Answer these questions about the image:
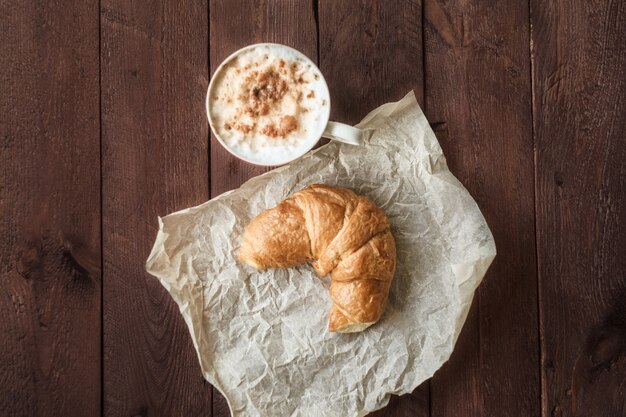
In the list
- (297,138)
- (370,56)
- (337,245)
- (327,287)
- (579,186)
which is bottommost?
(327,287)

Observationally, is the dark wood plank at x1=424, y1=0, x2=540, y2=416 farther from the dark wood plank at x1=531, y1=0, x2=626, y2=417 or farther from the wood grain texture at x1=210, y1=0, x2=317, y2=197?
the wood grain texture at x1=210, y1=0, x2=317, y2=197

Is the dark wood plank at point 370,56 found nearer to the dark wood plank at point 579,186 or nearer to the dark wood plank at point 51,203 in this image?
the dark wood plank at point 579,186

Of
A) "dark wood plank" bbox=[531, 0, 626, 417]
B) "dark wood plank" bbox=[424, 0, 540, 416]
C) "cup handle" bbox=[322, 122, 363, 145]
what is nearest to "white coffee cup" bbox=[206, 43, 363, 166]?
"cup handle" bbox=[322, 122, 363, 145]

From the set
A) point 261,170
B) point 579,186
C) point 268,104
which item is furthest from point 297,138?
point 579,186

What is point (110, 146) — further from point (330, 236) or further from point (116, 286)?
point (330, 236)

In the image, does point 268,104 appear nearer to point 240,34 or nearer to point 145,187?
point 240,34

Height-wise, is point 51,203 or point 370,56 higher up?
point 370,56

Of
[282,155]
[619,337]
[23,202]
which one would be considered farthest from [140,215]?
[619,337]
